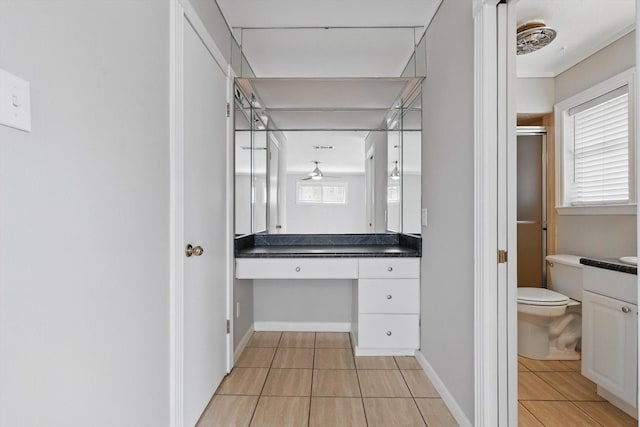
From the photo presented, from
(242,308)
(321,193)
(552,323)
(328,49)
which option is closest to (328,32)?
(328,49)

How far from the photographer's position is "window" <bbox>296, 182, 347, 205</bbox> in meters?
3.29

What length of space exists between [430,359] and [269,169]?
198 centimetres

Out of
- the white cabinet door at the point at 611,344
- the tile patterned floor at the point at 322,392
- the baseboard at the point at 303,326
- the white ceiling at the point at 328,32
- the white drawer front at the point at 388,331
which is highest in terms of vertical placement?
the white ceiling at the point at 328,32

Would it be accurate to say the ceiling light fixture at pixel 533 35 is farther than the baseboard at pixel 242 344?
No

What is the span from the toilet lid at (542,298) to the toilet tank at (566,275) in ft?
0.32

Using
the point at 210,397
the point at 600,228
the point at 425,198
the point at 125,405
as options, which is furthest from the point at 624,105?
the point at 210,397

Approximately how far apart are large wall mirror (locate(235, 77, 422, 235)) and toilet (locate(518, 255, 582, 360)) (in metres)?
1.12

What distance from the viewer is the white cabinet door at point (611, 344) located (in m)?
1.71

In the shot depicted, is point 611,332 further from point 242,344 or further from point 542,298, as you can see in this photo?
point 242,344

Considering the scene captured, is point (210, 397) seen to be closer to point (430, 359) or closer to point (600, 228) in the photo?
point (430, 359)

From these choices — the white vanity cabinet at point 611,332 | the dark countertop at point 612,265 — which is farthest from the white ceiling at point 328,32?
the white vanity cabinet at point 611,332

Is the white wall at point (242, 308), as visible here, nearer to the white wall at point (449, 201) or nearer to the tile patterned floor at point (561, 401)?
the white wall at point (449, 201)

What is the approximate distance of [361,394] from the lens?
2191 mm

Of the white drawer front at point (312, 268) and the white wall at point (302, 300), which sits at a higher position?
the white drawer front at point (312, 268)
